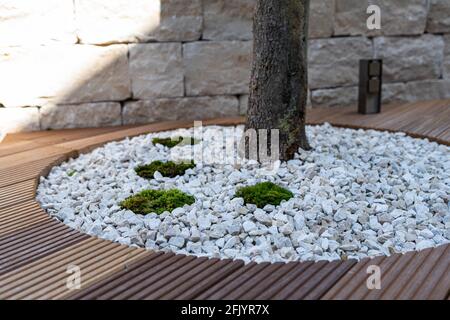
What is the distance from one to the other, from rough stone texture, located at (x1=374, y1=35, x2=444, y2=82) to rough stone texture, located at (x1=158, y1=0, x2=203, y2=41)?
5.59 feet

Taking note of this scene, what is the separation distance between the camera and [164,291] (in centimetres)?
154

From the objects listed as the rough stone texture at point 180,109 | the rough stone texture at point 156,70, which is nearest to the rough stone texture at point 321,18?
the rough stone texture at point 180,109

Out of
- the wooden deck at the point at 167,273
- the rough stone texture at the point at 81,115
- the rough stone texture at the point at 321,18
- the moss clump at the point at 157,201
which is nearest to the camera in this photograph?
the wooden deck at the point at 167,273

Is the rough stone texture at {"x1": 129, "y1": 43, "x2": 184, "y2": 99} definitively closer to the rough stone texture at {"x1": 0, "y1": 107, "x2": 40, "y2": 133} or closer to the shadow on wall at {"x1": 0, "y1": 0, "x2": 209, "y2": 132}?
the shadow on wall at {"x1": 0, "y1": 0, "x2": 209, "y2": 132}

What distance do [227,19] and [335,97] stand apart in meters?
1.25

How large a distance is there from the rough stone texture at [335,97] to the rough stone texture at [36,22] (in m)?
2.17

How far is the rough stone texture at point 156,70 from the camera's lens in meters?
4.22

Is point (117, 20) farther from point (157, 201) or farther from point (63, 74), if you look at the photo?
point (157, 201)

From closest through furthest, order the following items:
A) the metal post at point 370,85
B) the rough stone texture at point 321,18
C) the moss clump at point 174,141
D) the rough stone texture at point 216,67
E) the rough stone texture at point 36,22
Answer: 1. the moss clump at point 174,141
2. the rough stone texture at point 36,22
3. the metal post at point 370,85
4. the rough stone texture at point 216,67
5. the rough stone texture at point 321,18

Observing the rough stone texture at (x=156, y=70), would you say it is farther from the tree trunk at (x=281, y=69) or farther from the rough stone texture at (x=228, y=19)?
the tree trunk at (x=281, y=69)

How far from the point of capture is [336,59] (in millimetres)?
4688

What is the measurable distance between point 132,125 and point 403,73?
260 cm
